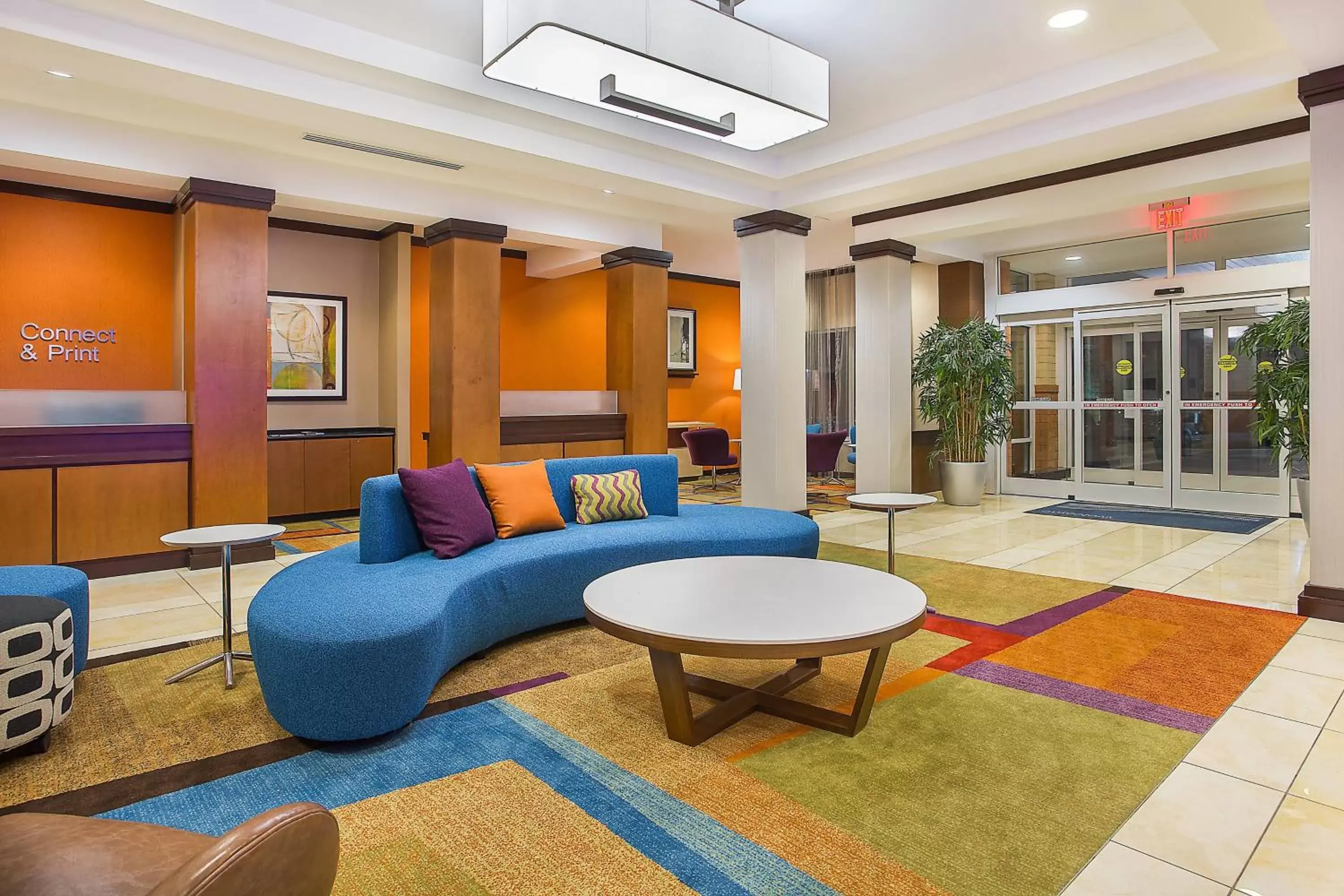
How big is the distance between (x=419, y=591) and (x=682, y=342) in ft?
31.1

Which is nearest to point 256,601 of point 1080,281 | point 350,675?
point 350,675

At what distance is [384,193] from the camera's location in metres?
6.98

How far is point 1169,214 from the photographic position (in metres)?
7.76

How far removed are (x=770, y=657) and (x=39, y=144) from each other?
6054 millimetres

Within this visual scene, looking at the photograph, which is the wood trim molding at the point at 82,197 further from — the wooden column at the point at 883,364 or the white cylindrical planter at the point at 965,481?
the white cylindrical planter at the point at 965,481

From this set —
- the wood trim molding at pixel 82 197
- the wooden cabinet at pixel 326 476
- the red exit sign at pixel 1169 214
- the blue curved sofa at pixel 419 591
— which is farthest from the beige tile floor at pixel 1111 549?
the wood trim molding at pixel 82 197

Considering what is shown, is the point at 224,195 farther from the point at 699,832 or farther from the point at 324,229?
the point at 699,832

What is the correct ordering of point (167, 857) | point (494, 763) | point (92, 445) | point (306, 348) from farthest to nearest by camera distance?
1. point (306, 348)
2. point (92, 445)
3. point (494, 763)
4. point (167, 857)

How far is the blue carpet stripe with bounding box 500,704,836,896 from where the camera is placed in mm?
1945

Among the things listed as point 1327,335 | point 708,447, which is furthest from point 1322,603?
point 708,447

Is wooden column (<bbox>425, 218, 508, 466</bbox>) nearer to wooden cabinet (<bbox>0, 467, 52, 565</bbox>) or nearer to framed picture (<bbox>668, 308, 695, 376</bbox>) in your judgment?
wooden cabinet (<bbox>0, 467, 52, 565</bbox>)

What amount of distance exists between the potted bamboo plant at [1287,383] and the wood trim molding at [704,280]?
283 inches

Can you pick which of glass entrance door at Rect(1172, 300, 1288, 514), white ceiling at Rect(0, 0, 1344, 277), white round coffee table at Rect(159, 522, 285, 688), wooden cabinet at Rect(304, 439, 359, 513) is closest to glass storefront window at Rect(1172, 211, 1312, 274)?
glass entrance door at Rect(1172, 300, 1288, 514)

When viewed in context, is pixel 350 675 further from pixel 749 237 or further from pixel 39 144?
pixel 749 237
